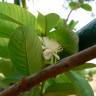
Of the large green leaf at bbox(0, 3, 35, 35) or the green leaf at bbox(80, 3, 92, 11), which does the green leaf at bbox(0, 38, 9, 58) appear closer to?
the large green leaf at bbox(0, 3, 35, 35)

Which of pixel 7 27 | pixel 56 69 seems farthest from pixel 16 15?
pixel 56 69

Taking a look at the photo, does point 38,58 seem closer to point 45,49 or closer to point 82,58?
point 45,49

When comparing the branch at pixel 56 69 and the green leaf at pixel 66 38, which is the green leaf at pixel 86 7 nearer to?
the green leaf at pixel 66 38

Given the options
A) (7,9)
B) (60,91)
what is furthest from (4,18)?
(60,91)

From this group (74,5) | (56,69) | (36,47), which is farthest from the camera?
(74,5)

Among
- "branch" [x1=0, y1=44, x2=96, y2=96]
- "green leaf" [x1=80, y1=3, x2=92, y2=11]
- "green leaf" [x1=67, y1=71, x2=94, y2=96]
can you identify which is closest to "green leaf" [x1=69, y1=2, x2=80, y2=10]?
"green leaf" [x1=80, y1=3, x2=92, y2=11]

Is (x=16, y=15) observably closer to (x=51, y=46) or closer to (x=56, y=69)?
→ (x=51, y=46)
